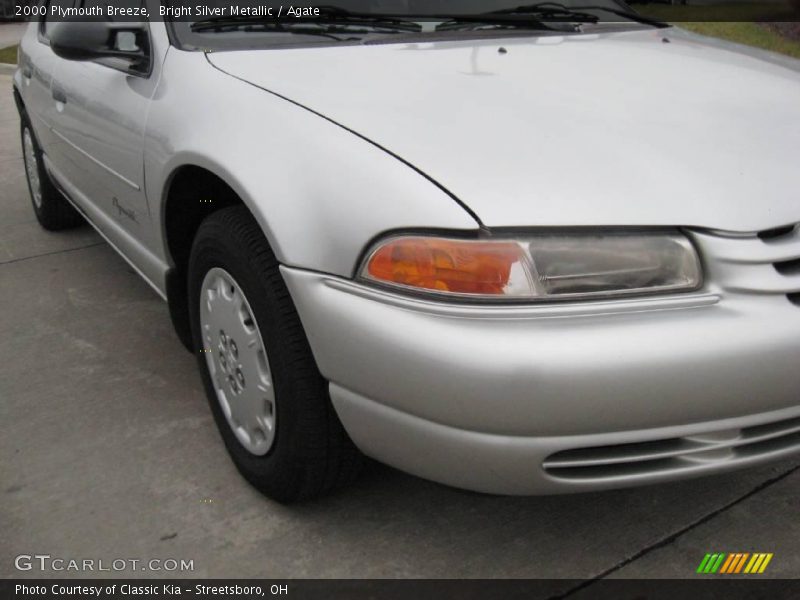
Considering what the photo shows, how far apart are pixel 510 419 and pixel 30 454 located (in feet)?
5.38

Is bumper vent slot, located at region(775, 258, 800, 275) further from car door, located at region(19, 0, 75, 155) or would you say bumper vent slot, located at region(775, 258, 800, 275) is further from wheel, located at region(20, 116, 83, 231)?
wheel, located at region(20, 116, 83, 231)

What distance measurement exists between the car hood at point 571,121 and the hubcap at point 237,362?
55 centimetres

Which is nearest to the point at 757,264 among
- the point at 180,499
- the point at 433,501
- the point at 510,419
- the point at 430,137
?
the point at 510,419

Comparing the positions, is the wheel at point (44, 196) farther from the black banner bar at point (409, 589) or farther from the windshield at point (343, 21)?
the black banner bar at point (409, 589)

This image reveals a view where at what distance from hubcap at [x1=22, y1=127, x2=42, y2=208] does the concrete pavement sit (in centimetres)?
212

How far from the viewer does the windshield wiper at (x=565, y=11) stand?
9.25 ft

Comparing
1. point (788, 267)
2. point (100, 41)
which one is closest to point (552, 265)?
point (788, 267)

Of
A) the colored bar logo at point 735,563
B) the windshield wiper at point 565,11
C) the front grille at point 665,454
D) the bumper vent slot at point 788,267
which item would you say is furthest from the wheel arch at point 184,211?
the colored bar logo at point 735,563

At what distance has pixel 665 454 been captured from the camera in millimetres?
1755

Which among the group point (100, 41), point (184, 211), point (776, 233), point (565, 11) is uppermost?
point (565, 11)

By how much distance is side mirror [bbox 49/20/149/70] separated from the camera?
2.68 m

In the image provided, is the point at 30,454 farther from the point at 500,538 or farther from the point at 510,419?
the point at 510,419

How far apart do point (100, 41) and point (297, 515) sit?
1589mm

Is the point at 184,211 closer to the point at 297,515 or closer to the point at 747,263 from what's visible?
the point at 297,515
